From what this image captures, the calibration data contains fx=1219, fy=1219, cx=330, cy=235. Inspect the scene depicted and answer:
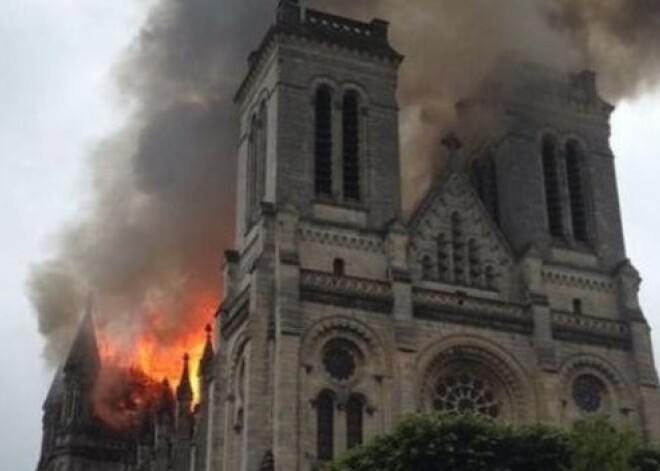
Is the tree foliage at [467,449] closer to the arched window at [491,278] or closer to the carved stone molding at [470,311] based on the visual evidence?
the carved stone molding at [470,311]

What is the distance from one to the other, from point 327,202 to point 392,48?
8890mm

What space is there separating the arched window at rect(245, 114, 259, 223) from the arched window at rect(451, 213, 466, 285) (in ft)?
27.1

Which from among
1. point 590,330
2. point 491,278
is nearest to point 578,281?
point 590,330

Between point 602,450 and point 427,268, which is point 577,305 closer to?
point 427,268

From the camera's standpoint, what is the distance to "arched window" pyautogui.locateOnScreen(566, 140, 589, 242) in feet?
172

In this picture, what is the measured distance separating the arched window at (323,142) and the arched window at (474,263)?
6.18 m

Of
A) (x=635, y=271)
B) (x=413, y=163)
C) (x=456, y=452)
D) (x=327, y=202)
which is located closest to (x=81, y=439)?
(x=413, y=163)

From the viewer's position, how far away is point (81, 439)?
7438 centimetres

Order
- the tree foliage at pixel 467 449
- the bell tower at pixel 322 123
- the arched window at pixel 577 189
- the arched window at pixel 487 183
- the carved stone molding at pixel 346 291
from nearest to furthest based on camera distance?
the tree foliage at pixel 467 449 → the carved stone molding at pixel 346 291 → the bell tower at pixel 322 123 → the arched window at pixel 577 189 → the arched window at pixel 487 183

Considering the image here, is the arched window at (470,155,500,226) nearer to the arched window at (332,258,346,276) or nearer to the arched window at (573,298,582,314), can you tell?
the arched window at (573,298,582,314)

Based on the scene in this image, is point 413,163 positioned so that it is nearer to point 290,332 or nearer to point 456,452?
point 290,332

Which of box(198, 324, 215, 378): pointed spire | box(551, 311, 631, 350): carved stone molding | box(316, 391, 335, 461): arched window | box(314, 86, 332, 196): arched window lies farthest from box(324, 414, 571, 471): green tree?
box(314, 86, 332, 196): arched window

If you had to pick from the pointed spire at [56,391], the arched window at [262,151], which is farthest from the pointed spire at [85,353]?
the arched window at [262,151]

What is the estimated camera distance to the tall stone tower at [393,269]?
43.8 meters
